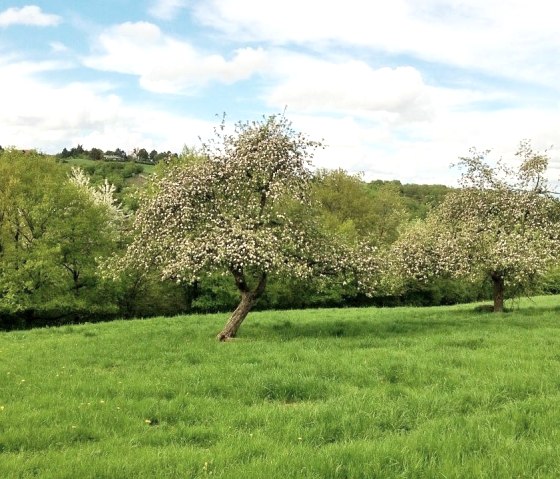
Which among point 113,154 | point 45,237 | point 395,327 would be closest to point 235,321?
point 395,327

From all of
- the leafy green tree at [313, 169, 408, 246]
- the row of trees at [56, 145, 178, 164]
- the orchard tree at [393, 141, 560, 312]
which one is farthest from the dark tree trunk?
the row of trees at [56, 145, 178, 164]

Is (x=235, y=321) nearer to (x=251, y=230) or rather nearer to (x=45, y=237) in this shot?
(x=251, y=230)

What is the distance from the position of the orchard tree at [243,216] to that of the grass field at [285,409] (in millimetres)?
3081

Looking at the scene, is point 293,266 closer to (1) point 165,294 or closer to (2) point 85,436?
(2) point 85,436

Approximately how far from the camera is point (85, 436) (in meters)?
8.85

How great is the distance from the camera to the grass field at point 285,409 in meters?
7.27

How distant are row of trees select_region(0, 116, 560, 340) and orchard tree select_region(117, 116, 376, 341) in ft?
0.18

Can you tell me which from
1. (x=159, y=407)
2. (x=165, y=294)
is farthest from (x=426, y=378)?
(x=165, y=294)

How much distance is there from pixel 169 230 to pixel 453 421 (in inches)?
535

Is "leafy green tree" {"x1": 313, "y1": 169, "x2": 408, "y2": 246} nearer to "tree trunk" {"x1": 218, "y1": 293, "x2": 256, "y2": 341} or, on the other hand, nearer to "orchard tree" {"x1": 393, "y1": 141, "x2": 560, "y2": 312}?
"orchard tree" {"x1": 393, "y1": 141, "x2": 560, "y2": 312}

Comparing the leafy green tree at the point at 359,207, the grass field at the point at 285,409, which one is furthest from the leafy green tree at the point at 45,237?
the leafy green tree at the point at 359,207

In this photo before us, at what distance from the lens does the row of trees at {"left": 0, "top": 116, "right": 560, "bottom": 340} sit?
65.2 ft

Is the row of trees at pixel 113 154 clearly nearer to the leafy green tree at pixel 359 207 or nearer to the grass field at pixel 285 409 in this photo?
A: the leafy green tree at pixel 359 207

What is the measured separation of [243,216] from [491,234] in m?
14.5
